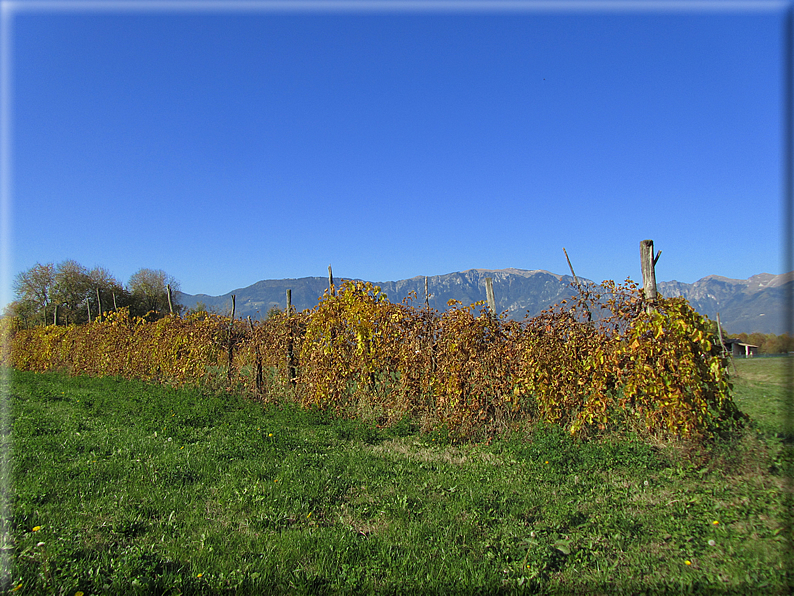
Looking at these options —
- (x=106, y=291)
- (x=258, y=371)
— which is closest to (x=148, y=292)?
(x=106, y=291)

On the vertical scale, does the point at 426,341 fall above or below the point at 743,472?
above

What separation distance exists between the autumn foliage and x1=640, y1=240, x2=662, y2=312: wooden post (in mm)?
144

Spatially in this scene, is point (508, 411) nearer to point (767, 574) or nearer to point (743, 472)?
point (743, 472)

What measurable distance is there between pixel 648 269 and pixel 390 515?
178 inches

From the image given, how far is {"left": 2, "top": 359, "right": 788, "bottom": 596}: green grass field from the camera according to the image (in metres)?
2.96

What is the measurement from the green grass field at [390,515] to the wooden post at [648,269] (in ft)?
6.05

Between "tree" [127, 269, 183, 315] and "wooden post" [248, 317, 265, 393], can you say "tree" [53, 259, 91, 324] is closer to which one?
"tree" [127, 269, 183, 315]

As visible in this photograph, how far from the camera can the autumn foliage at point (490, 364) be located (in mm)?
5531

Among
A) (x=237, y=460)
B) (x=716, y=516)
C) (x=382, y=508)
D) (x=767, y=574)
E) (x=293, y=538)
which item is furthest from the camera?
(x=237, y=460)

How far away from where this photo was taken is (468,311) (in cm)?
731

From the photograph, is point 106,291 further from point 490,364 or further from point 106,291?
point 490,364

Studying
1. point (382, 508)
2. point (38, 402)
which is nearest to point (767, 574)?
point (382, 508)

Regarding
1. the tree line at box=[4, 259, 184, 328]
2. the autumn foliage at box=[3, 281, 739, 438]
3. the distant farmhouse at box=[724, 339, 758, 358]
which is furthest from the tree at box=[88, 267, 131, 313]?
the distant farmhouse at box=[724, 339, 758, 358]

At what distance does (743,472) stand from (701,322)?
71.4 inches
